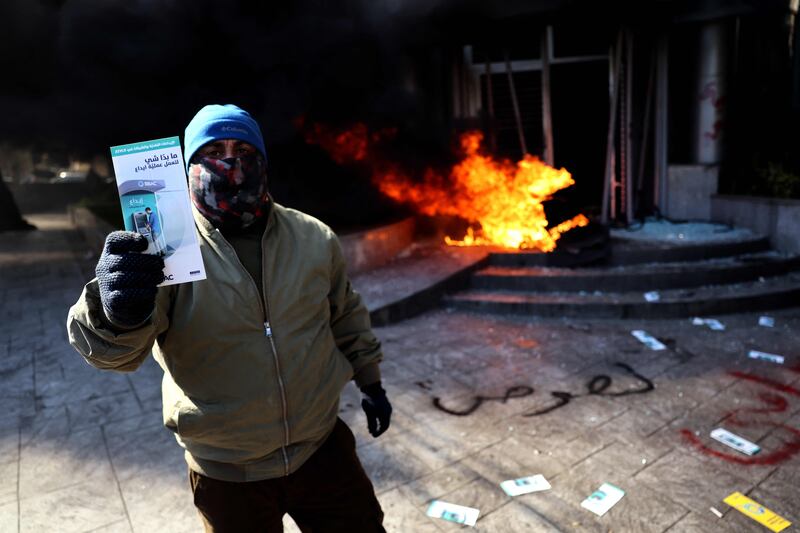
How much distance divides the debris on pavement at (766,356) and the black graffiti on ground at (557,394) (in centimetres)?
131

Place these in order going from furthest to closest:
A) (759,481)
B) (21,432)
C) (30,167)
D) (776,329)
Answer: (30,167)
(776,329)
(21,432)
(759,481)

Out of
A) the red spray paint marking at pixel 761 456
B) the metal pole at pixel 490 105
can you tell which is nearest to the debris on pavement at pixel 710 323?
the red spray paint marking at pixel 761 456

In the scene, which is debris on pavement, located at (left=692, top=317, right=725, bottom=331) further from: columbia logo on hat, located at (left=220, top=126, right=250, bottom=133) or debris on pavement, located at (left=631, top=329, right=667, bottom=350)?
columbia logo on hat, located at (left=220, top=126, right=250, bottom=133)

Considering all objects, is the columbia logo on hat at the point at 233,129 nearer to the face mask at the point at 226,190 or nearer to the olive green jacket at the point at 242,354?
the face mask at the point at 226,190

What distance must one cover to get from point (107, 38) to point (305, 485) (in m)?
8.70

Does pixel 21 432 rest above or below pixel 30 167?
below

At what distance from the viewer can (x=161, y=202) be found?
58.1 inches

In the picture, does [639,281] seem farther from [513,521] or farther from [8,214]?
[8,214]

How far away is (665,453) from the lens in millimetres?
3535

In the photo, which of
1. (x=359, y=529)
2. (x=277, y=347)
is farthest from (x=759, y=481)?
(x=277, y=347)

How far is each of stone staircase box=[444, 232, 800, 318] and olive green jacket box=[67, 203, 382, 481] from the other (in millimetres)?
5268

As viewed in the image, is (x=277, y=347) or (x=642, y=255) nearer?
(x=277, y=347)

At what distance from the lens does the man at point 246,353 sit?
170 centimetres

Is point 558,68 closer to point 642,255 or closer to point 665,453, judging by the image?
point 642,255
